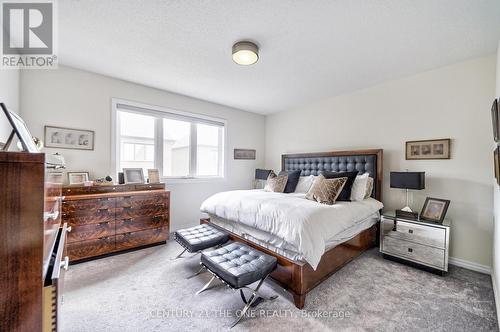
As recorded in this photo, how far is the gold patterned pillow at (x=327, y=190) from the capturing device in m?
2.66

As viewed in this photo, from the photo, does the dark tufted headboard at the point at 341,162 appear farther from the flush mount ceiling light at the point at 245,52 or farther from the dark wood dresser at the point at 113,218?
the dark wood dresser at the point at 113,218

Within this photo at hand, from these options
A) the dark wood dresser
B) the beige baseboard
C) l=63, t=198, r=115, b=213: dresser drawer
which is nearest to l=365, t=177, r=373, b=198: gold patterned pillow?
the beige baseboard

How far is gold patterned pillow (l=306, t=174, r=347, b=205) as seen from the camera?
266 centimetres

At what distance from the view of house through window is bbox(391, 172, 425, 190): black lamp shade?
322 cm

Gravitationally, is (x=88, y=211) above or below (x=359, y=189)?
below

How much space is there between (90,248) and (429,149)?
4.77 metres

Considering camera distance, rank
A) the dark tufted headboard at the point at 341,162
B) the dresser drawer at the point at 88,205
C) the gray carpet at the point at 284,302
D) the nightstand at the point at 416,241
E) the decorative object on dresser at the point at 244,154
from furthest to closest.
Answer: the decorative object on dresser at the point at 244,154 < the dark tufted headboard at the point at 341,162 < the dresser drawer at the point at 88,205 < the nightstand at the point at 416,241 < the gray carpet at the point at 284,302

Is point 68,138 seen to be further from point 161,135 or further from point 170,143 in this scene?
point 170,143

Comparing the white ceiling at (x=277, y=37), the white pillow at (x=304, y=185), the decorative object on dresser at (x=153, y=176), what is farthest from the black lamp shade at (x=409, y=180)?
the decorative object on dresser at (x=153, y=176)

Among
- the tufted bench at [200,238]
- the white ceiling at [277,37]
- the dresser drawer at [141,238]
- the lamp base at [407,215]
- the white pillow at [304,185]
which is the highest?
the white ceiling at [277,37]

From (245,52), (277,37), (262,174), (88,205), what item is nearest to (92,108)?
(88,205)

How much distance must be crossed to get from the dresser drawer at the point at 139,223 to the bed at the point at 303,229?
707 millimetres

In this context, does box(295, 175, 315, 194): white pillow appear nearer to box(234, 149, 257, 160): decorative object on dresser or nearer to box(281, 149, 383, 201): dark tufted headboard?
box(281, 149, 383, 201): dark tufted headboard

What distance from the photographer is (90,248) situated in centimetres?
259
